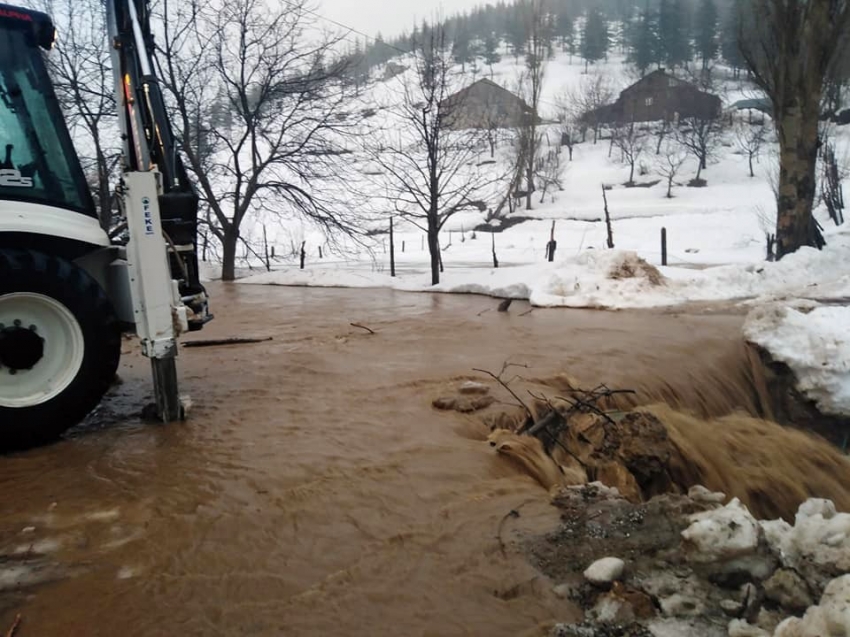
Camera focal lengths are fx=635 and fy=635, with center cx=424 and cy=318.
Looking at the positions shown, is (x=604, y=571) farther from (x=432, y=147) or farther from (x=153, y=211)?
(x=432, y=147)

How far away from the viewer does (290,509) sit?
4.07 meters

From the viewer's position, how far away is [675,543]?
346 centimetres

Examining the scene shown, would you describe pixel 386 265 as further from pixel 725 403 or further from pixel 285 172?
pixel 725 403

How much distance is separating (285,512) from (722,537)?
8.27 ft

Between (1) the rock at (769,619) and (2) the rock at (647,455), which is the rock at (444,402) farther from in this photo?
(1) the rock at (769,619)

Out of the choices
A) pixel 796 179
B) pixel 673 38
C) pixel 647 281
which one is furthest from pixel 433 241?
pixel 673 38

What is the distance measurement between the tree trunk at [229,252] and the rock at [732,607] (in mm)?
22179

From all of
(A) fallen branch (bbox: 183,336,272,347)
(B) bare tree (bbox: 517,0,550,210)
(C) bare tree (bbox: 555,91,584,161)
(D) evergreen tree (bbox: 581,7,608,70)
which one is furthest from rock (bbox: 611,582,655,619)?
(D) evergreen tree (bbox: 581,7,608,70)

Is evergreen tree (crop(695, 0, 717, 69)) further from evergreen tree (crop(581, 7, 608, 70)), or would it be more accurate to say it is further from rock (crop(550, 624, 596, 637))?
rock (crop(550, 624, 596, 637))

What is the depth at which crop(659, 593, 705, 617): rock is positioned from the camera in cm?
285

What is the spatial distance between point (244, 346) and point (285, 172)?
16.1 meters

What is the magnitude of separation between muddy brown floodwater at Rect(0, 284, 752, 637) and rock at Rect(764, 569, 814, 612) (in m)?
0.93

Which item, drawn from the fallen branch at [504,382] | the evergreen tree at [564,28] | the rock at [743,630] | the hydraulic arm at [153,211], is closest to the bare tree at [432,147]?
the fallen branch at [504,382]

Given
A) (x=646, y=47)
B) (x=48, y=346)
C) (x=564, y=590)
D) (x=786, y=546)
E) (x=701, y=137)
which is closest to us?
(x=564, y=590)
